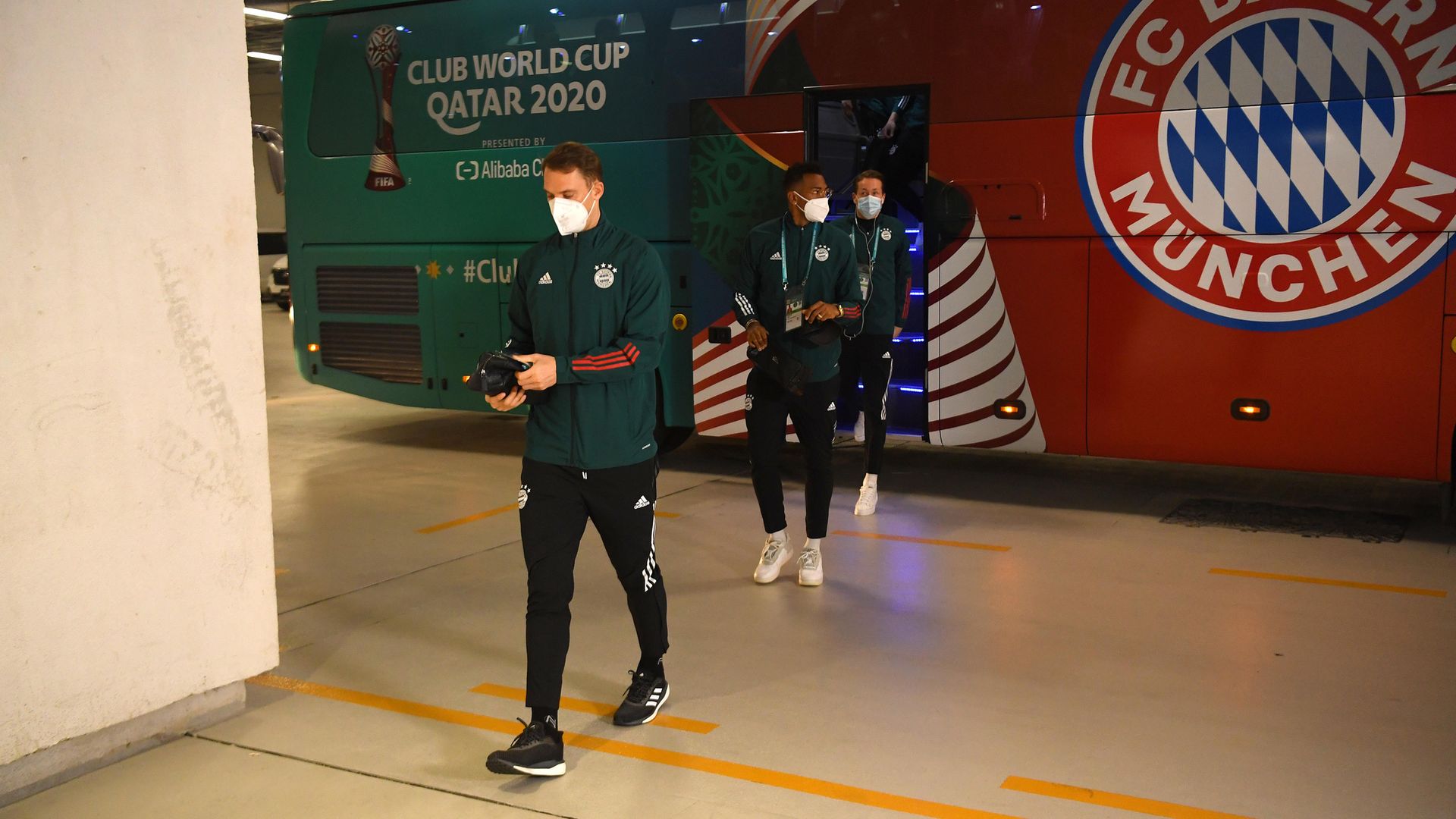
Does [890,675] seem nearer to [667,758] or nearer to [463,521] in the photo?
[667,758]

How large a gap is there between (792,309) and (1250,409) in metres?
2.98

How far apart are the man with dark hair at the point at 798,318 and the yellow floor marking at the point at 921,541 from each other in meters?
1.14

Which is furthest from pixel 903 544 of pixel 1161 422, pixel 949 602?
pixel 1161 422

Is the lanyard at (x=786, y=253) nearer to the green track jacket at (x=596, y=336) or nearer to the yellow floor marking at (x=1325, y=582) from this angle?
the green track jacket at (x=596, y=336)

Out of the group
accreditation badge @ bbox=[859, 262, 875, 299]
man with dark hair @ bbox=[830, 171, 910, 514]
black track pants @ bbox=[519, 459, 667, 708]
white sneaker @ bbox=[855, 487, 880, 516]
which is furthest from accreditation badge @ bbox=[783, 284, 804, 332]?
white sneaker @ bbox=[855, 487, 880, 516]

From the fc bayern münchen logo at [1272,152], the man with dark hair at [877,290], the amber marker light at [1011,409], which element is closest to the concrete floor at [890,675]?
the amber marker light at [1011,409]

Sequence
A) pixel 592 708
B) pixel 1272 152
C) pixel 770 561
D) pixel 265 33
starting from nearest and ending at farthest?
pixel 592 708 → pixel 770 561 → pixel 1272 152 → pixel 265 33

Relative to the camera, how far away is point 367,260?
10617 millimetres

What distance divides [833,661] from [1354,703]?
194 centimetres

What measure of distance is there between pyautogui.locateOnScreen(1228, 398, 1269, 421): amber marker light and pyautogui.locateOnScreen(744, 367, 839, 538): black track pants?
2.59 m

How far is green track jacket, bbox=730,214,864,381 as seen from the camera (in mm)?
6096

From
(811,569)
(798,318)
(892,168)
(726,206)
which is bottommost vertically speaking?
(811,569)

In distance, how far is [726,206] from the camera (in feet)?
28.6

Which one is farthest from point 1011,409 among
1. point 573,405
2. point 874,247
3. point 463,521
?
point 573,405
